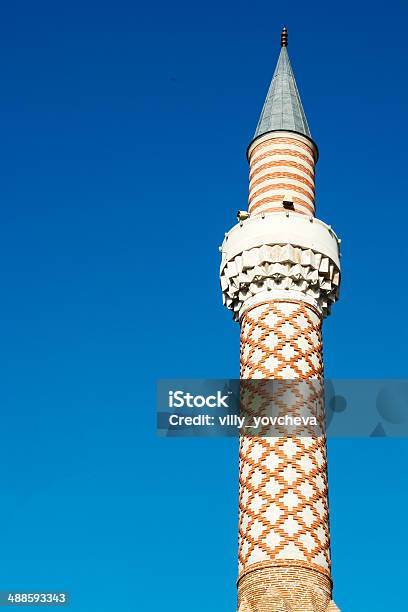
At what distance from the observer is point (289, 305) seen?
17.0 metres

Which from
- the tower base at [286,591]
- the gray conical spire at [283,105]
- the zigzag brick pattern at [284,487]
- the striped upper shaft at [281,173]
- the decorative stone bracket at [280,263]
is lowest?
the tower base at [286,591]

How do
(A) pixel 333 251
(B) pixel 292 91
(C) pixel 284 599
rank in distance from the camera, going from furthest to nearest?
(B) pixel 292 91 < (A) pixel 333 251 < (C) pixel 284 599

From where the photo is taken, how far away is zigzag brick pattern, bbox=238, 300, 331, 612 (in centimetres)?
1456

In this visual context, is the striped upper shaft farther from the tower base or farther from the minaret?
the tower base

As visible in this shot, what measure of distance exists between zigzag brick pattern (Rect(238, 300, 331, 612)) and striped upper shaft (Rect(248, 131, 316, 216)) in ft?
6.57

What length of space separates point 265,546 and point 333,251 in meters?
5.46

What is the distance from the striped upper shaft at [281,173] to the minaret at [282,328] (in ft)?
0.06

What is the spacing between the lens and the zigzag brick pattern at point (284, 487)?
14.6m

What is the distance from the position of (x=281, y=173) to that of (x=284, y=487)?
5.80 m

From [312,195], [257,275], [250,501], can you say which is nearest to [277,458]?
[250,501]

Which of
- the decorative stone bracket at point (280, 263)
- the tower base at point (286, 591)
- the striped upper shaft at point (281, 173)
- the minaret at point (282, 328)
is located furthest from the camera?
the striped upper shaft at point (281, 173)

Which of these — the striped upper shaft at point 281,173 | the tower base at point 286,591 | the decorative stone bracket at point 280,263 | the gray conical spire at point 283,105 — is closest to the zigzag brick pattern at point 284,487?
the tower base at point 286,591

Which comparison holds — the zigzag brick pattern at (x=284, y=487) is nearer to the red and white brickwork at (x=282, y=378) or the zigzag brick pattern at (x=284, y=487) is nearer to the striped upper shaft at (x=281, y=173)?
the red and white brickwork at (x=282, y=378)

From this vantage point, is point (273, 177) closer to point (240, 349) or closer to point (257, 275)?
point (257, 275)
